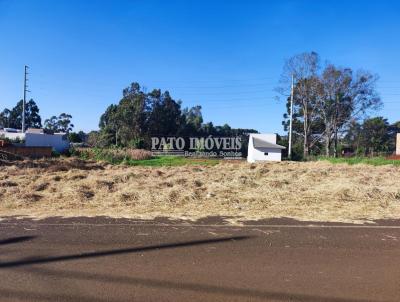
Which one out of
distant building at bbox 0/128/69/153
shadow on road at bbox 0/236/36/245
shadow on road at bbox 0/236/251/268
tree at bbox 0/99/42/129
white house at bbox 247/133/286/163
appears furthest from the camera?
tree at bbox 0/99/42/129

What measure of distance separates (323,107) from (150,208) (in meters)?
37.7

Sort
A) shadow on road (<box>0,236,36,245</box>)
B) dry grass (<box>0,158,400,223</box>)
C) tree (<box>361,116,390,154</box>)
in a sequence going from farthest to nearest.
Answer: tree (<box>361,116,390,154</box>), dry grass (<box>0,158,400,223</box>), shadow on road (<box>0,236,36,245</box>)

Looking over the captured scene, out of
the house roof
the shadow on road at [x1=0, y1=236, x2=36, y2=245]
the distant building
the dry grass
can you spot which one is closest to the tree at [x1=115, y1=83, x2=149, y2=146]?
the distant building

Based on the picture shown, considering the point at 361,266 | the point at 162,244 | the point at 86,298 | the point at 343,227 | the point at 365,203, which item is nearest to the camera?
the point at 86,298

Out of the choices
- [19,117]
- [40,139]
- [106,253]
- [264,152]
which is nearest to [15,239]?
[106,253]

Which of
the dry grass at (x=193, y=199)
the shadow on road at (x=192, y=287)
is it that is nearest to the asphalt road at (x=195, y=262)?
the shadow on road at (x=192, y=287)

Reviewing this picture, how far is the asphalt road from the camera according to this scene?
9.80 feet

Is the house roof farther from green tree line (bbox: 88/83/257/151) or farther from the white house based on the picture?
green tree line (bbox: 88/83/257/151)

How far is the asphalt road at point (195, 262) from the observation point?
2.99 m

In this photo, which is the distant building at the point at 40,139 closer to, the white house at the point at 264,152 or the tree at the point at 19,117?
the white house at the point at 264,152

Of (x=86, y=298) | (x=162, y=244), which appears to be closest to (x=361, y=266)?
(x=162, y=244)

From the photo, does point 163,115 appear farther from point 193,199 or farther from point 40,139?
point 193,199

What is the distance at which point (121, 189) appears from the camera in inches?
337

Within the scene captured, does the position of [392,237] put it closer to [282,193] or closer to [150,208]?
[282,193]
